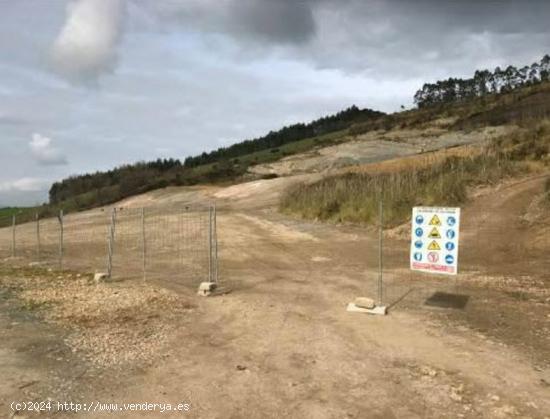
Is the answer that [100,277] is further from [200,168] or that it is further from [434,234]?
[200,168]

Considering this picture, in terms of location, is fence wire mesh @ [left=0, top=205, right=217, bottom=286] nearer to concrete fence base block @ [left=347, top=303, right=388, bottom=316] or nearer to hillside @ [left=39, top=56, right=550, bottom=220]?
concrete fence base block @ [left=347, top=303, right=388, bottom=316]

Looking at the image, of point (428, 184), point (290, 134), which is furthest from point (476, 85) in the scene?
point (428, 184)

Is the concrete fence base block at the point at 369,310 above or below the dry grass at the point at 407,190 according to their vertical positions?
below

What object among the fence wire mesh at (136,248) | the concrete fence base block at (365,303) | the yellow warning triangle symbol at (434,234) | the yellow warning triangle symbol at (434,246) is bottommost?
the fence wire mesh at (136,248)

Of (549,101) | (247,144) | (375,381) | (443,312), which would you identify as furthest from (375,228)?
(247,144)

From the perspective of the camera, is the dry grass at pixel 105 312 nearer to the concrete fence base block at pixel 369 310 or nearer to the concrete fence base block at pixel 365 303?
the concrete fence base block at pixel 369 310

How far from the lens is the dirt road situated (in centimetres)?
648

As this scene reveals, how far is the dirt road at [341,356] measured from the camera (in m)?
6.48

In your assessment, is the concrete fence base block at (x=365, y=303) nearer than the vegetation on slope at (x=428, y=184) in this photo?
Yes

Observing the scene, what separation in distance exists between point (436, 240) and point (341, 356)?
3198 millimetres

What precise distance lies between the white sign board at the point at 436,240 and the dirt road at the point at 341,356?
0.86 metres

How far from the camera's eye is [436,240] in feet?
34.0

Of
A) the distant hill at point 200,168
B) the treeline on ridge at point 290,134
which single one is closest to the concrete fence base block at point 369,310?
the distant hill at point 200,168

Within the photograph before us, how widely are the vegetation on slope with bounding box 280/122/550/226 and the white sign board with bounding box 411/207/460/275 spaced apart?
1210 centimetres
